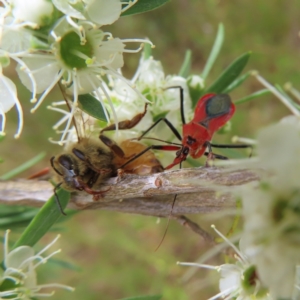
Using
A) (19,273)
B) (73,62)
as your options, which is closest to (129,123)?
(73,62)

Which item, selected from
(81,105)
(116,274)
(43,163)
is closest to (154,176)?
(81,105)

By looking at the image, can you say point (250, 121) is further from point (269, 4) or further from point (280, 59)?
point (269, 4)

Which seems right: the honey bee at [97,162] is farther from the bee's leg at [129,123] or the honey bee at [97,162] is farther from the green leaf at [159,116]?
the green leaf at [159,116]

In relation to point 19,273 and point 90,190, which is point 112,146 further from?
point 19,273

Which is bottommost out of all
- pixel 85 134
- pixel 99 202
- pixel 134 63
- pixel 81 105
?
pixel 134 63

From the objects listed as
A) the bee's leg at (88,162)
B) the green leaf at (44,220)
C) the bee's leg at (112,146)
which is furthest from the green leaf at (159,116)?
the green leaf at (44,220)

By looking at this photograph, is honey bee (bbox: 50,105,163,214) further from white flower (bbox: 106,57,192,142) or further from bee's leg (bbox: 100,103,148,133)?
white flower (bbox: 106,57,192,142)

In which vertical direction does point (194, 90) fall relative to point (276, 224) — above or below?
below
